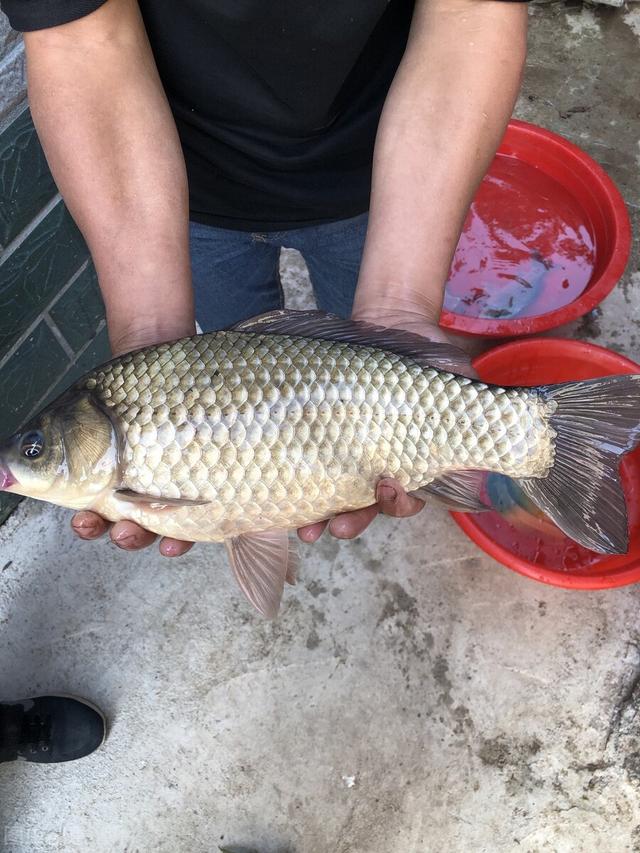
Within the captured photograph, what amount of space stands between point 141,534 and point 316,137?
0.88m

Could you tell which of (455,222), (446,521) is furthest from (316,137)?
(446,521)

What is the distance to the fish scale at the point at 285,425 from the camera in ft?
3.98

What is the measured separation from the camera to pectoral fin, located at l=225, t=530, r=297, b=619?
4.30 ft

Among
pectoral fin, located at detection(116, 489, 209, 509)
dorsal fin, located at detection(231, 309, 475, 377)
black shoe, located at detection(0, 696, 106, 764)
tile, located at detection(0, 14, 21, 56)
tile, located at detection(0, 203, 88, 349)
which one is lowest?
black shoe, located at detection(0, 696, 106, 764)

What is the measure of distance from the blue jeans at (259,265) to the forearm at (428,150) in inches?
11.7

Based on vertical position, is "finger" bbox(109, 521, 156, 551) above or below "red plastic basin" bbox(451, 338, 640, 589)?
above

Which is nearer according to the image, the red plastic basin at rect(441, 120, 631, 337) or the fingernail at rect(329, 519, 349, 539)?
the fingernail at rect(329, 519, 349, 539)

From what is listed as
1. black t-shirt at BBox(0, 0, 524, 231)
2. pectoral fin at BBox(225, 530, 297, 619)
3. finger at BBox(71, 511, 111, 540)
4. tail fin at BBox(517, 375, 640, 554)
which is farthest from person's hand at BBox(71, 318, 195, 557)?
tail fin at BBox(517, 375, 640, 554)

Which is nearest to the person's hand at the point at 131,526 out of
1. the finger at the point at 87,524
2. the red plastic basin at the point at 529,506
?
the finger at the point at 87,524

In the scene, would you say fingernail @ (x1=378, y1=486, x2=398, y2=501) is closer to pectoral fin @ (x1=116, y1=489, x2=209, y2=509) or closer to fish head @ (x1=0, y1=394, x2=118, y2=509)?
pectoral fin @ (x1=116, y1=489, x2=209, y2=509)

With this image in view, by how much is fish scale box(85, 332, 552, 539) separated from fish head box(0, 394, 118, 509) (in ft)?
0.10

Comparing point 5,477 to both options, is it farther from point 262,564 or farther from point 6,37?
point 6,37

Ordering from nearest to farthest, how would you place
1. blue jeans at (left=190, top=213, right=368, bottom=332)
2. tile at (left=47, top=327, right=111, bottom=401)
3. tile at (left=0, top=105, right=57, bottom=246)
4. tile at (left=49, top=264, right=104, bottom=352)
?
blue jeans at (left=190, top=213, right=368, bottom=332), tile at (left=0, top=105, right=57, bottom=246), tile at (left=49, top=264, right=104, bottom=352), tile at (left=47, top=327, right=111, bottom=401)

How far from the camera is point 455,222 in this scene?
1433 mm
